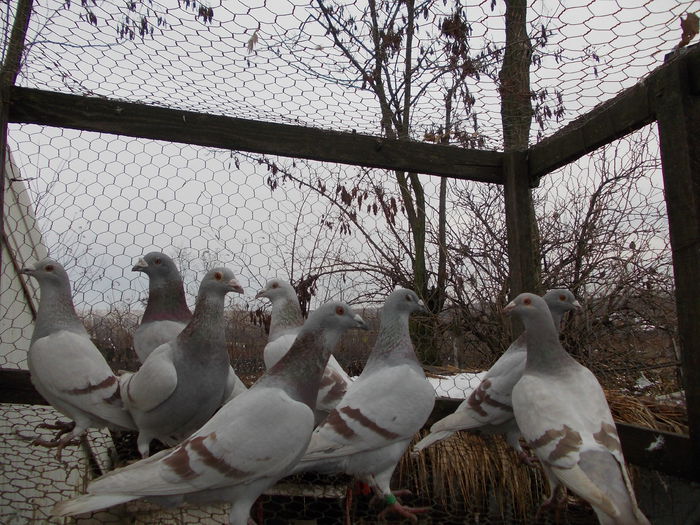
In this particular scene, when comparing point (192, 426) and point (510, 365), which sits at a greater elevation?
point (510, 365)

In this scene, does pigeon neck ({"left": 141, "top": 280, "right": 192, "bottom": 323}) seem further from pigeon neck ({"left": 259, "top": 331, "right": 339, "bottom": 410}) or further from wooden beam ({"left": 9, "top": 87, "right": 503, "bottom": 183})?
pigeon neck ({"left": 259, "top": 331, "right": 339, "bottom": 410})

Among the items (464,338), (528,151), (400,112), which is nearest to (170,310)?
(400,112)

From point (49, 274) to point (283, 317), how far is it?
1.04 m

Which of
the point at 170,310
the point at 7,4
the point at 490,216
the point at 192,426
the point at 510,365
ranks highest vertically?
the point at 7,4

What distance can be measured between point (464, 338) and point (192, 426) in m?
2.38

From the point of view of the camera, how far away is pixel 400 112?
2.59 meters

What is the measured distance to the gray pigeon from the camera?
2328 mm

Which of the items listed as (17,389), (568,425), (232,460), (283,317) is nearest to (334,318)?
(232,460)

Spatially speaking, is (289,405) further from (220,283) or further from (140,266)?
(140,266)

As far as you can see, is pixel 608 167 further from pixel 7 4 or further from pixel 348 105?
pixel 7 4

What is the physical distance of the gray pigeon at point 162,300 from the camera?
2.33m

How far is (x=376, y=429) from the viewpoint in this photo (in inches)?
71.1

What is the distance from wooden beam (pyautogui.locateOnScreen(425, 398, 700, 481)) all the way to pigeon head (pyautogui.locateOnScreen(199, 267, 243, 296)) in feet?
4.85

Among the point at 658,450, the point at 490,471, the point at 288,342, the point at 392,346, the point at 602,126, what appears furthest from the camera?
the point at 288,342
